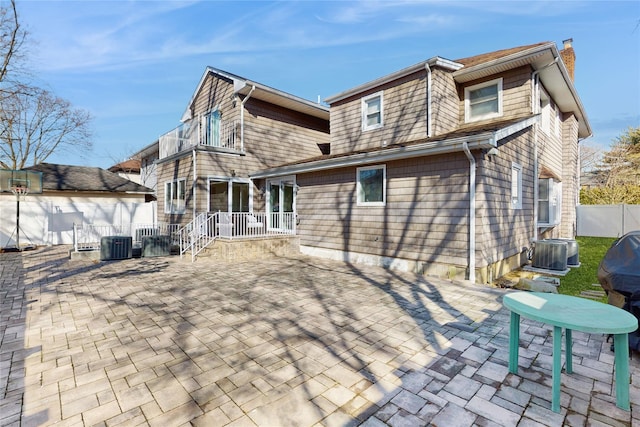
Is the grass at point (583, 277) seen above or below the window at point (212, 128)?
below

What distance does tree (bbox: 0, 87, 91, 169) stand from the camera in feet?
64.8

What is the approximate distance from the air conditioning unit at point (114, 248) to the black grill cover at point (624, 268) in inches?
432

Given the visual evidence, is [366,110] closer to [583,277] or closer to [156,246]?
[583,277]

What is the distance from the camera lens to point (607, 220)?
1533 centimetres

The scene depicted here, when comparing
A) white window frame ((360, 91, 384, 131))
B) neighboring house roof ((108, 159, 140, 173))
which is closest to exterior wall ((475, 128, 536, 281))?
white window frame ((360, 91, 384, 131))

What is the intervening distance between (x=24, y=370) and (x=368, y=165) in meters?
7.33

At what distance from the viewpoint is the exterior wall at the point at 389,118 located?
8.65 metres

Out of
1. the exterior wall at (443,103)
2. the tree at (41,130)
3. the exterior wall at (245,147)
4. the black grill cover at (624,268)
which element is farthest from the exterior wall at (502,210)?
the tree at (41,130)

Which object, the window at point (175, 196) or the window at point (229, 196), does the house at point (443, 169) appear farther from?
the window at point (175, 196)

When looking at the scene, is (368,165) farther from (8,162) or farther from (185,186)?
(8,162)

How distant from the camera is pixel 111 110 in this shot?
23016 millimetres

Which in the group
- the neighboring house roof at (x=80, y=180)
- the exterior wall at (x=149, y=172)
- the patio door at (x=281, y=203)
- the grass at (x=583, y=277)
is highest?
the exterior wall at (x=149, y=172)

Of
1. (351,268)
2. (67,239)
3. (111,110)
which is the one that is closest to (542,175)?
(351,268)

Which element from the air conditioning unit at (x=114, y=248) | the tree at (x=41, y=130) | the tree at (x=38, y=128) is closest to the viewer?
the air conditioning unit at (x=114, y=248)
